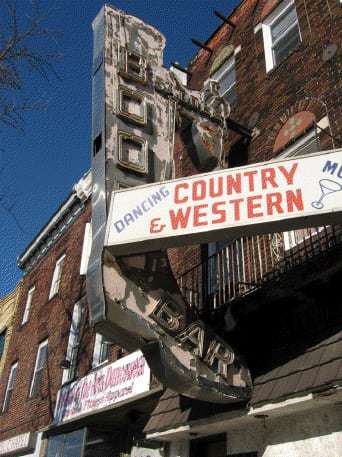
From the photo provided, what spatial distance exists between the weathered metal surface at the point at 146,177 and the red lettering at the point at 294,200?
199 cm

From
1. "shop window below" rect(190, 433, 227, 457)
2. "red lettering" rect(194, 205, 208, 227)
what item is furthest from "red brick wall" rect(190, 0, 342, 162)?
"shop window below" rect(190, 433, 227, 457)

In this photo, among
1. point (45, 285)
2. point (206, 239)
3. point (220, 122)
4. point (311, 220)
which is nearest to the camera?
point (311, 220)

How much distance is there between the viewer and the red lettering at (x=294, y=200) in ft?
15.2

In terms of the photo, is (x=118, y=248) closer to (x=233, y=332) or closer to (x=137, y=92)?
(x=233, y=332)

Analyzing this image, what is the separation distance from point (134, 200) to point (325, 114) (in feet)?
13.0

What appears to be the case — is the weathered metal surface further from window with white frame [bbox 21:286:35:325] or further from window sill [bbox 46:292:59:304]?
window with white frame [bbox 21:286:35:325]

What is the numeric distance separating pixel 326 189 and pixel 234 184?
971mm

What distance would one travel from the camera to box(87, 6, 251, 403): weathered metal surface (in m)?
5.34

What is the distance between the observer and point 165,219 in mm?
5148

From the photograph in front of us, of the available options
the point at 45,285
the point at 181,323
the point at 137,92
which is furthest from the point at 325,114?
the point at 45,285

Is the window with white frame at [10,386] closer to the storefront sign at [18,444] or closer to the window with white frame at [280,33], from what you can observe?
the storefront sign at [18,444]

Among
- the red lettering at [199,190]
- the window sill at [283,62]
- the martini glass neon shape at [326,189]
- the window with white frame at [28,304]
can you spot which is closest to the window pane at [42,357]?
the window with white frame at [28,304]

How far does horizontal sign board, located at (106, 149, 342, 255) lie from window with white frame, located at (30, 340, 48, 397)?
35.4ft

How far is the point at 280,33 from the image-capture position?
10.6m
